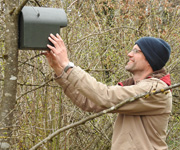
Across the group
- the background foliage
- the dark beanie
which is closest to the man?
the dark beanie

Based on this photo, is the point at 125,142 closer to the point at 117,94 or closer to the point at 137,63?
→ the point at 117,94

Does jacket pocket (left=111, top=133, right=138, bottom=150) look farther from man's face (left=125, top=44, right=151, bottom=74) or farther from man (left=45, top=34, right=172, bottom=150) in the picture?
man's face (left=125, top=44, right=151, bottom=74)

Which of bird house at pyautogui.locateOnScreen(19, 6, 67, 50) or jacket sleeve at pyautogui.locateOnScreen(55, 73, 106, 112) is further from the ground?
bird house at pyautogui.locateOnScreen(19, 6, 67, 50)

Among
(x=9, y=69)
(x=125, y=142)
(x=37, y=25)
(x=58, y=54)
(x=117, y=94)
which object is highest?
(x=37, y=25)

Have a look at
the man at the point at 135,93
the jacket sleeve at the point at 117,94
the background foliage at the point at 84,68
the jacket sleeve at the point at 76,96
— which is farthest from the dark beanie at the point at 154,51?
the jacket sleeve at the point at 76,96

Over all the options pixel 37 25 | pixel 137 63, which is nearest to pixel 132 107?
pixel 137 63

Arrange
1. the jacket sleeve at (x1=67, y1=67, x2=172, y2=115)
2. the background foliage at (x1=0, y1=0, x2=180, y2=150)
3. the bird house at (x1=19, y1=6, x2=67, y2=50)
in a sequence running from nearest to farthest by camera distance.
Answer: the bird house at (x1=19, y1=6, x2=67, y2=50)
the jacket sleeve at (x1=67, y1=67, x2=172, y2=115)
the background foliage at (x1=0, y1=0, x2=180, y2=150)

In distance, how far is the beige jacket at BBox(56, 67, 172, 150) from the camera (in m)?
2.39

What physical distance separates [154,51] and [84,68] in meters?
1.12

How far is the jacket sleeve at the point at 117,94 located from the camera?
93.6 inches

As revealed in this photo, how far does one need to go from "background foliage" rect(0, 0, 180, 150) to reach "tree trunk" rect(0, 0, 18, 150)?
122 mm

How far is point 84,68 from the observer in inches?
148

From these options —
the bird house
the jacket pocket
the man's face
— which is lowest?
the jacket pocket

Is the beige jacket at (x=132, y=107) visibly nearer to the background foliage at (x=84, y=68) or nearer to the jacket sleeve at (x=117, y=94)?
the jacket sleeve at (x=117, y=94)
